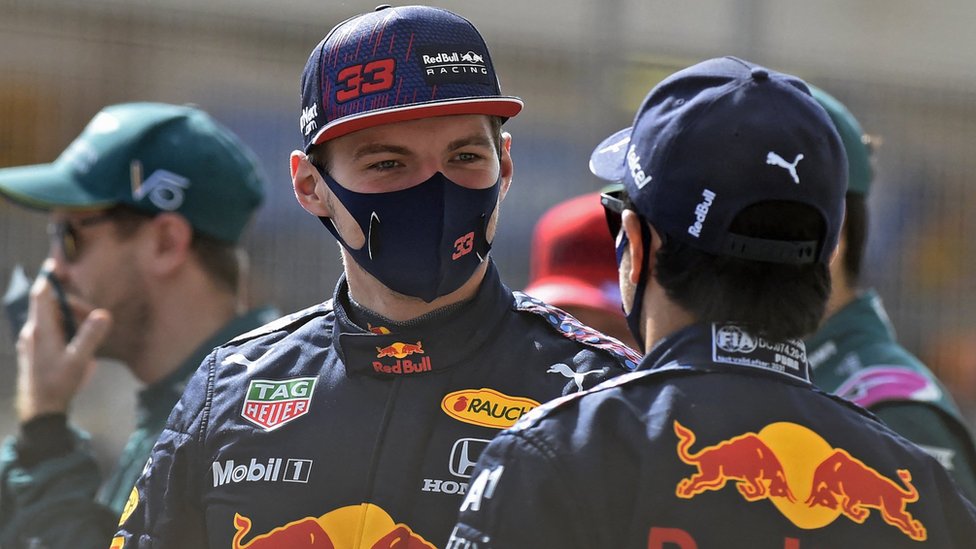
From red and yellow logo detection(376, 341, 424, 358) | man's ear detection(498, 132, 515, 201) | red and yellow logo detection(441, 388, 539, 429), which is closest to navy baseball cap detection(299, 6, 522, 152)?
man's ear detection(498, 132, 515, 201)

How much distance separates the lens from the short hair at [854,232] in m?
3.84

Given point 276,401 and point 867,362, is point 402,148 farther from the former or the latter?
point 867,362

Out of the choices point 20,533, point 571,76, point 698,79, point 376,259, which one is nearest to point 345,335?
point 376,259

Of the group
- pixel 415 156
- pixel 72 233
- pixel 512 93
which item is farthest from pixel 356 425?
pixel 512 93

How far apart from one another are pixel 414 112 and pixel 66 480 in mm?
1861

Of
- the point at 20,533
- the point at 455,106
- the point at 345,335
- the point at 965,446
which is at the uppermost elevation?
the point at 455,106

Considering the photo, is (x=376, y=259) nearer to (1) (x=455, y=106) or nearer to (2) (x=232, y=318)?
(1) (x=455, y=106)

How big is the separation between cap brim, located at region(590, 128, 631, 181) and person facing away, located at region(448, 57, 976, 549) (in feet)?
0.27

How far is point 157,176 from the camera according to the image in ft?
13.3

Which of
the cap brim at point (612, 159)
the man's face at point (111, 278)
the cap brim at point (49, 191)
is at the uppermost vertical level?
the cap brim at point (612, 159)

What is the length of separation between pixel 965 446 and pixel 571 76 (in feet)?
14.6

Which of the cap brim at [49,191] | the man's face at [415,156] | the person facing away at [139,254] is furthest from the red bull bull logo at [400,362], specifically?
the cap brim at [49,191]

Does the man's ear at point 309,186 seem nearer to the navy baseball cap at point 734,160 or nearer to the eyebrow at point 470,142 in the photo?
the eyebrow at point 470,142

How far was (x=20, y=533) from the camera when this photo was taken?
3.70 metres
